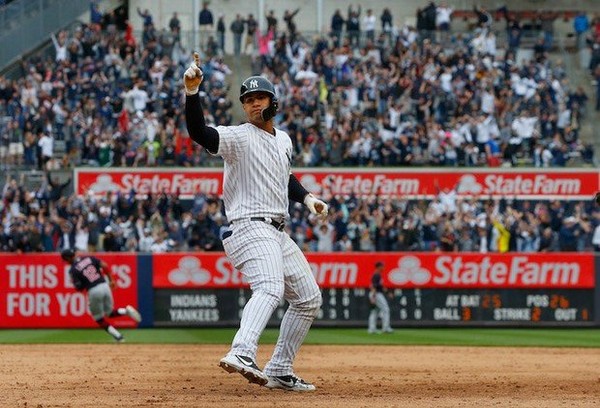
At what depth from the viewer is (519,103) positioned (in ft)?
113

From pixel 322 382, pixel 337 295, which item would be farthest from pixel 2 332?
pixel 322 382

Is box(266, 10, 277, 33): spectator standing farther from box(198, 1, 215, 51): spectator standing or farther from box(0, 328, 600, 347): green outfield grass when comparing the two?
box(0, 328, 600, 347): green outfield grass

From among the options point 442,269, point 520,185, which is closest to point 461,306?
point 442,269

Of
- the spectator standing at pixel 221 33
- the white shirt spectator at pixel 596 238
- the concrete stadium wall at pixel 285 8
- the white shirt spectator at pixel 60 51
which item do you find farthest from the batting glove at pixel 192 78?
the concrete stadium wall at pixel 285 8

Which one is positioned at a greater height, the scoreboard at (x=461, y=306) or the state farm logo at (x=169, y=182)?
the state farm logo at (x=169, y=182)

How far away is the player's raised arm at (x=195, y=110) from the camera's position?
984 cm

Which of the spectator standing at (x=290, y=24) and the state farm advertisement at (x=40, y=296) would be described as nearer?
the state farm advertisement at (x=40, y=296)

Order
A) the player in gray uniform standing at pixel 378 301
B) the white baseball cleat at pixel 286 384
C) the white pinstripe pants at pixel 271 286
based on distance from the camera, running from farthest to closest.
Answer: the player in gray uniform standing at pixel 378 301 → the white baseball cleat at pixel 286 384 → the white pinstripe pants at pixel 271 286

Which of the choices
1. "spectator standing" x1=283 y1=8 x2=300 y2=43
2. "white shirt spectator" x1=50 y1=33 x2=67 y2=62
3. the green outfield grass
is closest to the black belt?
the green outfield grass

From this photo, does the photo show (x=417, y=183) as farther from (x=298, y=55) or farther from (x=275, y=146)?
(x=275, y=146)

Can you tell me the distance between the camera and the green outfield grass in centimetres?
2186

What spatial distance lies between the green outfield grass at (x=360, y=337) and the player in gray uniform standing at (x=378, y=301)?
248 millimetres

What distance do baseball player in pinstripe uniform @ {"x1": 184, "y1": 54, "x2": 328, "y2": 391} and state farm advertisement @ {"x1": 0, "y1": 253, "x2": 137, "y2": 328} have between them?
585 inches

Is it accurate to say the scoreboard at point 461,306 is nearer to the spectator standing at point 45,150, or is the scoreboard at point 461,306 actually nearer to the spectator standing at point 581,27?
the spectator standing at point 45,150
